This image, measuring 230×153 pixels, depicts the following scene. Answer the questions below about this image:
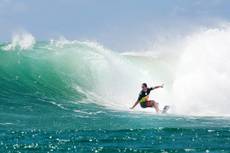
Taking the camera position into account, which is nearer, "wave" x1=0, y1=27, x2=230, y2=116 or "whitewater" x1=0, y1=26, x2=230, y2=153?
"whitewater" x1=0, y1=26, x2=230, y2=153

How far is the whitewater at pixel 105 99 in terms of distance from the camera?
14.9m

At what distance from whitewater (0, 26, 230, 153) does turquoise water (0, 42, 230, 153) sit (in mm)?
23

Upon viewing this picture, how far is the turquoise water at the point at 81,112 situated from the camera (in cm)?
1452

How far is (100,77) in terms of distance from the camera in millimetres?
31312

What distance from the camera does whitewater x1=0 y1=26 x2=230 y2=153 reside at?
49.0 ft

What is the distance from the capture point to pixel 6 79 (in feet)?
91.9

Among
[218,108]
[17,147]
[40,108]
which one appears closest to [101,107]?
[40,108]

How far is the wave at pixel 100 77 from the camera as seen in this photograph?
25750 millimetres

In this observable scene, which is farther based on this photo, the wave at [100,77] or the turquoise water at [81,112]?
the wave at [100,77]

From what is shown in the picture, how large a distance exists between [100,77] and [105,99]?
13.4ft

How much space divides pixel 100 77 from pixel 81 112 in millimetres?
9639

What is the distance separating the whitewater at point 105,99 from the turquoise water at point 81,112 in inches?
0.9

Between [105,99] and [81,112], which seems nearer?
[81,112]

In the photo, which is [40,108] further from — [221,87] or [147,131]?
[221,87]
